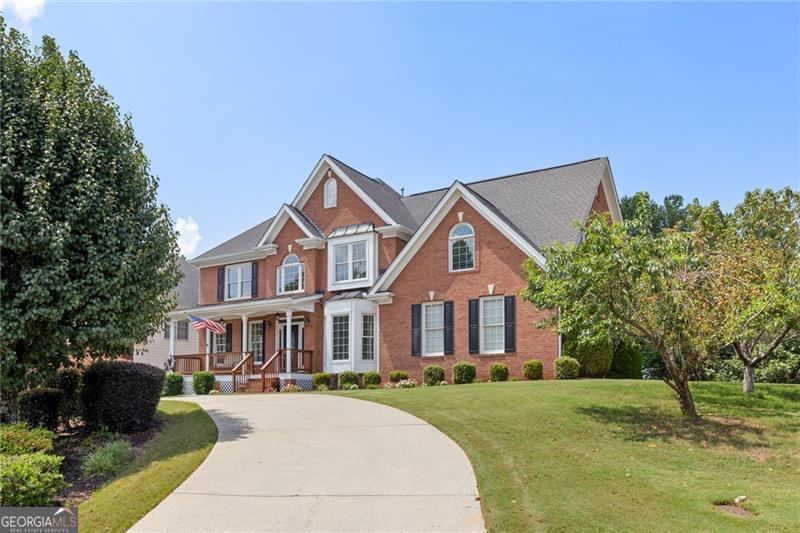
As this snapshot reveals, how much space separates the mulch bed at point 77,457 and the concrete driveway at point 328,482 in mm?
1431

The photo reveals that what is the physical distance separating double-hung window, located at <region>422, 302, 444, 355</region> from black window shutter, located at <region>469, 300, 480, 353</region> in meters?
1.26

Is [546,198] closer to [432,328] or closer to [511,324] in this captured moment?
[511,324]

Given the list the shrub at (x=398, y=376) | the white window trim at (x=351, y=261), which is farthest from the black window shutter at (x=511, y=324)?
the white window trim at (x=351, y=261)

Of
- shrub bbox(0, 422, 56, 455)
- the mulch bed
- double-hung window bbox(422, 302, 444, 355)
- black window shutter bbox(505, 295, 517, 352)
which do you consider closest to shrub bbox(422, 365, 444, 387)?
double-hung window bbox(422, 302, 444, 355)

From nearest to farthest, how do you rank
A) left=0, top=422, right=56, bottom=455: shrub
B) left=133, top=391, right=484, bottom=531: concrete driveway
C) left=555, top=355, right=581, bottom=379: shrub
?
left=133, top=391, right=484, bottom=531: concrete driveway
left=0, top=422, right=56, bottom=455: shrub
left=555, top=355, right=581, bottom=379: shrub

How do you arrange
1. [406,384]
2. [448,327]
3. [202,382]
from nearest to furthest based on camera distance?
1. [406,384]
2. [202,382]
3. [448,327]

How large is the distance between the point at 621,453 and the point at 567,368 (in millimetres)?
10573

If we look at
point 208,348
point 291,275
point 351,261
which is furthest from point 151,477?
point 208,348

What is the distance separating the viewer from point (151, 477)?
998cm

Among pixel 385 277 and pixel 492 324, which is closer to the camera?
pixel 492 324

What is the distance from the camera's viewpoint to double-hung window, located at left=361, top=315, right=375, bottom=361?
26.6 meters

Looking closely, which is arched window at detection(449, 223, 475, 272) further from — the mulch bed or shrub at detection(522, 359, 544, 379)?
the mulch bed

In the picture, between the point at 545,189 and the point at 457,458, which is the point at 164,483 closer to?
the point at 457,458

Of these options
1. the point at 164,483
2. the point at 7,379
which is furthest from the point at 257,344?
the point at 164,483
